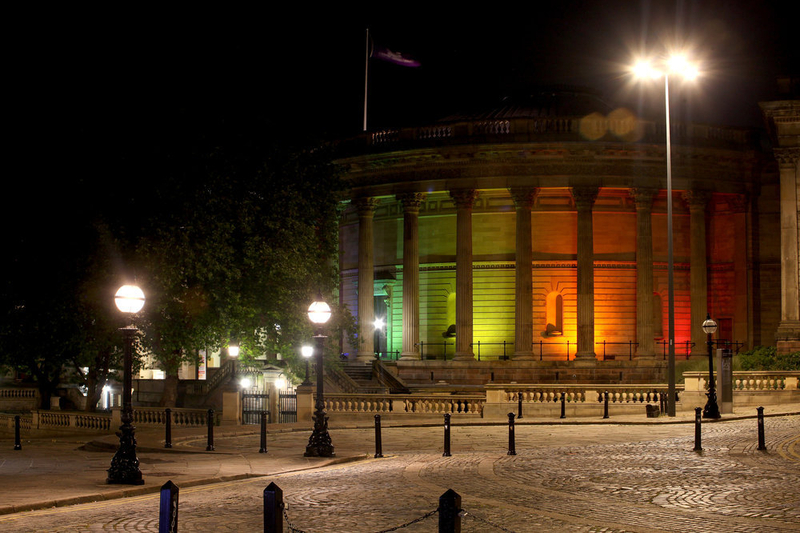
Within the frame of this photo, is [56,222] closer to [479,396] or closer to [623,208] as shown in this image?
[479,396]

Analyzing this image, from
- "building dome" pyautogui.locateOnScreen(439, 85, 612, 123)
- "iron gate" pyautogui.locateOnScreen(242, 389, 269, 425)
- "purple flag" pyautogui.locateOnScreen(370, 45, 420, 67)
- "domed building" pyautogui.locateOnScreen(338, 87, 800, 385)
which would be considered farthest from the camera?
"building dome" pyautogui.locateOnScreen(439, 85, 612, 123)

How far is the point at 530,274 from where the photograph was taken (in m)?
50.2

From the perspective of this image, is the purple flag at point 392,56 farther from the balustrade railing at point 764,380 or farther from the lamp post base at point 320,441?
the lamp post base at point 320,441

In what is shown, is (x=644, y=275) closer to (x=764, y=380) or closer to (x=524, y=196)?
(x=524, y=196)

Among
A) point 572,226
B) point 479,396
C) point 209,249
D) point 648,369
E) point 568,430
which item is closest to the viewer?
point 568,430

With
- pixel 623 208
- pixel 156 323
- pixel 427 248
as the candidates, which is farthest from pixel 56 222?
pixel 623 208

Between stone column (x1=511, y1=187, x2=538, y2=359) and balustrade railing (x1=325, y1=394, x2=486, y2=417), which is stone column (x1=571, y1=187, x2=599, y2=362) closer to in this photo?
stone column (x1=511, y1=187, x2=538, y2=359)

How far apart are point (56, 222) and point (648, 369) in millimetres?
29738

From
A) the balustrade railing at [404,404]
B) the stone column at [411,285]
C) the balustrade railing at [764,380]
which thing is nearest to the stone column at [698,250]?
the stone column at [411,285]

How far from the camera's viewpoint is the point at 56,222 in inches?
1241

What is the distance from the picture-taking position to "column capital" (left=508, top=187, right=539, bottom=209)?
5050 cm

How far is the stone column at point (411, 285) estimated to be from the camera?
51.5 meters

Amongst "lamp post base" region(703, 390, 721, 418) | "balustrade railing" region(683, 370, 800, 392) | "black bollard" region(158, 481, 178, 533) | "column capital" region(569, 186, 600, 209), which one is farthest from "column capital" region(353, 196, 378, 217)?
"black bollard" region(158, 481, 178, 533)

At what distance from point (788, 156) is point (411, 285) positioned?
751 inches
